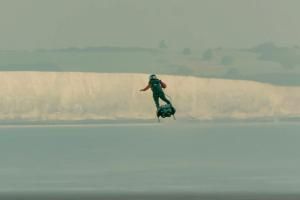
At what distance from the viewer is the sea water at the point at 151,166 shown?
103ft

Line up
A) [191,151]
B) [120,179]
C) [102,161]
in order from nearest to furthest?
[120,179] < [102,161] < [191,151]

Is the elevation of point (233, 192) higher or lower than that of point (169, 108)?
lower

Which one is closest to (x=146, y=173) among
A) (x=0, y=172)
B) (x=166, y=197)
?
(x=0, y=172)

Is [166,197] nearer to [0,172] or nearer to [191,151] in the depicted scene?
[0,172]

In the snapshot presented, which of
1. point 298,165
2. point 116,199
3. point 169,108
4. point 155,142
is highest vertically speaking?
point 155,142

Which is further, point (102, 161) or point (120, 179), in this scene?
point (102, 161)

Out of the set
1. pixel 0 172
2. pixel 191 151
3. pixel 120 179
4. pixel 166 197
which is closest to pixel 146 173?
pixel 120 179

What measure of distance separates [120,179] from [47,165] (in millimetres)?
6609

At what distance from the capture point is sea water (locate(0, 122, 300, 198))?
1239 inches

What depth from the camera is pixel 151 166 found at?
39344 millimetres

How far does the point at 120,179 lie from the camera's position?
3400cm

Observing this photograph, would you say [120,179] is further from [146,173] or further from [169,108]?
[169,108]

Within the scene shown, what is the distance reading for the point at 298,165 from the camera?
129 feet

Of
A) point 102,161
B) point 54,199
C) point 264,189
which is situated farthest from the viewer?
point 102,161
